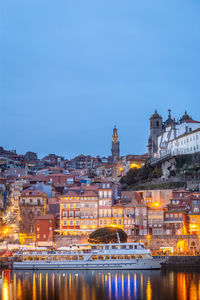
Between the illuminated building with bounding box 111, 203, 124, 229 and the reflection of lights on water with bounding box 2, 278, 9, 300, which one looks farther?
the illuminated building with bounding box 111, 203, 124, 229

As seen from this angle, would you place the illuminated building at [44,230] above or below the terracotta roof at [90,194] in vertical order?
below

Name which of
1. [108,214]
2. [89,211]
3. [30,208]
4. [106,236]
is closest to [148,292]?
[106,236]

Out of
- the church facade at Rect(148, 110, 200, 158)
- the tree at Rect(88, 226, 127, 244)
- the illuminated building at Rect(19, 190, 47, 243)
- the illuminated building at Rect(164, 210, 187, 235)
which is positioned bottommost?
the tree at Rect(88, 226, 127, 244)

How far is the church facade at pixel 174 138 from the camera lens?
288 ft

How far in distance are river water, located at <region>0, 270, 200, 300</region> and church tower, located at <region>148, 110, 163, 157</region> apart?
2113 inches

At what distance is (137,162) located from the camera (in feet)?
356

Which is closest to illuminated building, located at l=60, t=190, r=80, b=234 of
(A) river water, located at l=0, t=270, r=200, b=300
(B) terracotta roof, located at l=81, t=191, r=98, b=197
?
(B) terracotta roof, located at l=81, t=191, r=98, b=197

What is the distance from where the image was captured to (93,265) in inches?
2298

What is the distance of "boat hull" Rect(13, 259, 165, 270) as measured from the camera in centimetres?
5706

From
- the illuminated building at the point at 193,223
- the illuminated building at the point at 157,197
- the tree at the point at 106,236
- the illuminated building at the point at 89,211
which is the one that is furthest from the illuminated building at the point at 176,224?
the illuminated building at the point at 89,211

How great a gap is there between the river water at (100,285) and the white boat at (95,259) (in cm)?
204

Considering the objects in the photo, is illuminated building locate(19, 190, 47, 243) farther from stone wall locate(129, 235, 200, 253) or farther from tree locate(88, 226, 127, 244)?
stone wall locate(129, 235, 200, 253)

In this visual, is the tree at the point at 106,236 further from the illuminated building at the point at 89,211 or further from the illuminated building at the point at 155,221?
the illuminated building at the point at 89,211

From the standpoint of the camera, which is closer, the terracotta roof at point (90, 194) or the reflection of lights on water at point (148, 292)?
the reflection of lights on water at point (148, 292)
